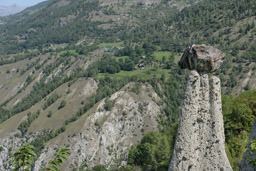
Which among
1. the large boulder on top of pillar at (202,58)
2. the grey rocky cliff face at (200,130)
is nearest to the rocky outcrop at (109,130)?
the grey rocky cliff face at (200,130)

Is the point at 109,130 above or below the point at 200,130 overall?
below

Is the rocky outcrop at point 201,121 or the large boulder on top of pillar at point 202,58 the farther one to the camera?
the rocky outcrop at point 201,121

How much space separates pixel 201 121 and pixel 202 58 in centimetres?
316

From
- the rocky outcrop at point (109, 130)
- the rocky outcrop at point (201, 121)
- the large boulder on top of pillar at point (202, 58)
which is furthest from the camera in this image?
the rocky outcrop at point (109, 130)

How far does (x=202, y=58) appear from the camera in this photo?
13.0 m

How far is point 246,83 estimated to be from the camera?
169000 millimetres

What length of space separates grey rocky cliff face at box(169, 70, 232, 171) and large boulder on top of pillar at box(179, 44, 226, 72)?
0.35 m

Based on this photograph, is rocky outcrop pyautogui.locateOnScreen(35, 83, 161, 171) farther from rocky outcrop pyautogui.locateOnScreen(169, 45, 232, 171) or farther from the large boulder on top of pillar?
the large boulder on top of pillar

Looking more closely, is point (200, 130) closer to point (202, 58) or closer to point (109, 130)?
point (202, 58)

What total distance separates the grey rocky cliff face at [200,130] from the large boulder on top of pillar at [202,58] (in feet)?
1.15

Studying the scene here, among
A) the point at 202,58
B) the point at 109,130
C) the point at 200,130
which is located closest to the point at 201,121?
the point at 200,130

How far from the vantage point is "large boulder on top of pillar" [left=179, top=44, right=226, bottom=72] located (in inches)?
512

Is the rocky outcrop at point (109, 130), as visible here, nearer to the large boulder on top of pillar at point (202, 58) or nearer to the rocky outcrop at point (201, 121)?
the rocky outcrop at point (201, 121)

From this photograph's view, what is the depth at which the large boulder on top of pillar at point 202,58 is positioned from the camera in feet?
42.6
